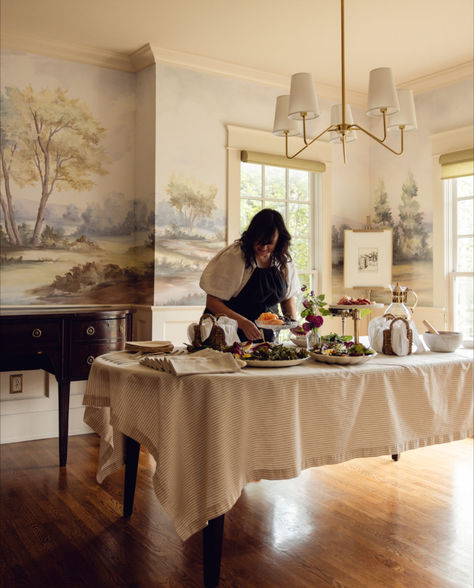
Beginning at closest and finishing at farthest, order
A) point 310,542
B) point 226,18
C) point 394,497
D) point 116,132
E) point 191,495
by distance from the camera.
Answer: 1. point 191,495
2. point 310,542
3. point 394,497
4. point 226,18
5. point 116,132

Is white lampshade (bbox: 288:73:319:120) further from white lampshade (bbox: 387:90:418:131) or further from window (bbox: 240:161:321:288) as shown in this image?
window (bbox: 240:161:321:288)

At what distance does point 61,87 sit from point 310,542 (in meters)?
3.84

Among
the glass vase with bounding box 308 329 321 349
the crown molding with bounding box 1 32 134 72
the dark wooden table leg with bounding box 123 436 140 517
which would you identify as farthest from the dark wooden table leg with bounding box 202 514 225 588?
the crown molding with bounding box 1 32 134 72

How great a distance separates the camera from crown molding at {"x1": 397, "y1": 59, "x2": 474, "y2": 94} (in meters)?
4.98

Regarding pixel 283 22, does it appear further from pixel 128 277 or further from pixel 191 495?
pixel 191 495

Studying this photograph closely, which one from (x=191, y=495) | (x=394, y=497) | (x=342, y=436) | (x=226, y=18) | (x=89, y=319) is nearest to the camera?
(x=191, y=495)

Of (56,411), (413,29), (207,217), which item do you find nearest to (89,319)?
(56,411)

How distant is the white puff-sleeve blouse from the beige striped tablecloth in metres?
0.79

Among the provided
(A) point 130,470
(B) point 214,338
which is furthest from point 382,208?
(A) point 130,470

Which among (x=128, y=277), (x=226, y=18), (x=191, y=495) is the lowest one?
(x=191, y=495)

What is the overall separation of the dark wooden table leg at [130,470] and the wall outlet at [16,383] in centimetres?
187

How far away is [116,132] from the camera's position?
4848 mm

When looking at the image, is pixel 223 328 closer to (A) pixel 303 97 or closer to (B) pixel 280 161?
(A) pixel 303 97

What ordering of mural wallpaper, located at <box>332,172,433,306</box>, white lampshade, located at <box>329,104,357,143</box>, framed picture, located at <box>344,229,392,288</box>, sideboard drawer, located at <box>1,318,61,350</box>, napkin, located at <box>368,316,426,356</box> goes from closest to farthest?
napkin, located at <box>368,316,426,356</box>, white lampshade, located at <box>329,104,357,143</box>, sideboard drawer, located at <box>1,318,61,350</box>, mural wallpaper, located at <box>332,172,433,306</box>, framed picture, located at <box>344,229,392,288</box>
